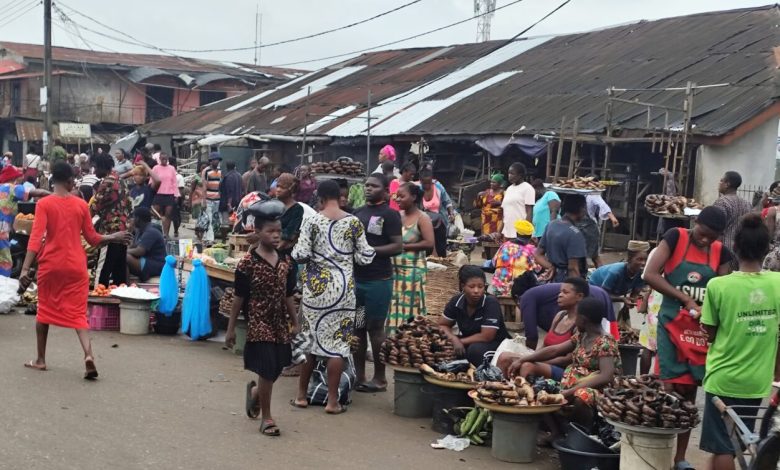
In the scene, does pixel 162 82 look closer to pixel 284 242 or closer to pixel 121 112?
pixel 121 112

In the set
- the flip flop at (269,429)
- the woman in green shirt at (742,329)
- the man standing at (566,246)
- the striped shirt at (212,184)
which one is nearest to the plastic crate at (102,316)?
the flip flop at (269,429)

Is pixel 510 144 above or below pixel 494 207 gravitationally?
above

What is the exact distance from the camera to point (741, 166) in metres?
17.7

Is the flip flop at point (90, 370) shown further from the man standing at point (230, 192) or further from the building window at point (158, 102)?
the building window at point (158, 102)

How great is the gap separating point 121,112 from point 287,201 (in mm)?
39384

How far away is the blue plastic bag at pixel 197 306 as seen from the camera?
1069cm

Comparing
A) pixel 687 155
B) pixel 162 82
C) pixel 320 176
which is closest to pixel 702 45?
pixel 687 155

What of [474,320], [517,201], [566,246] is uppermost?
[517,201]

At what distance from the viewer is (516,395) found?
23.1 feet

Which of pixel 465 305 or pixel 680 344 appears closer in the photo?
pixel 680 344

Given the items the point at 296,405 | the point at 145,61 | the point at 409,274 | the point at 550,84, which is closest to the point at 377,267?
the point at 409,274

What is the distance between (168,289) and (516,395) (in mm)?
5158

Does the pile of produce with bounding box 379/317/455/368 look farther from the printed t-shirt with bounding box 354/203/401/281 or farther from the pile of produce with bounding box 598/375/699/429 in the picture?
the pile of produce with bounding box 598/375/699/429

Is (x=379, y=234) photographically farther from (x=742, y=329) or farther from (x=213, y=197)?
(x=213, y=197)
